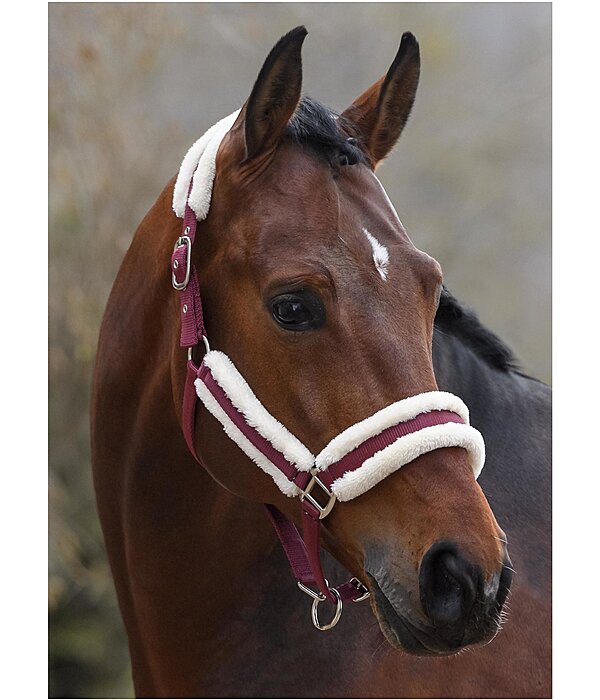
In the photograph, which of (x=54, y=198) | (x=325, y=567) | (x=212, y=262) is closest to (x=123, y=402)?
(x=212, y=262)

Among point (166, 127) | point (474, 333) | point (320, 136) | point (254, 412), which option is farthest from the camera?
point (166, 127)

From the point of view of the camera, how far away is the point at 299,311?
66.1 inches

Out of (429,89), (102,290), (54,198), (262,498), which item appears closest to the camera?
(262,498)

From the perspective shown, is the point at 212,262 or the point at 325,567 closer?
the point at 212,262

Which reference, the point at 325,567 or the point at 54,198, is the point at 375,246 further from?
the point at 54,198

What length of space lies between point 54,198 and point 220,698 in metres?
4.09

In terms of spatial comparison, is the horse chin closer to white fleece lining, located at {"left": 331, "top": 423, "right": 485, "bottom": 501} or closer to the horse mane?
white fleece lining, located at {"left": 331, "top": 423, "right": 485, "bottom": 501}

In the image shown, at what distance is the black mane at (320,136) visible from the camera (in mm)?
1874

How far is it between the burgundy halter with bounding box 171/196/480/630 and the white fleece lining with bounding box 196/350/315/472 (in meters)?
0.01

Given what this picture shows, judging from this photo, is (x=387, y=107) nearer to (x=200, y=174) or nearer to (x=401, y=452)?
(x=200, y=174)

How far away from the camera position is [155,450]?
2.19m

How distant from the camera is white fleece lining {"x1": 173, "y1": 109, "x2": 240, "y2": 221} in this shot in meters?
1.92

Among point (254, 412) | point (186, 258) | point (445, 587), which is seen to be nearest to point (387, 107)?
point (186, 258)

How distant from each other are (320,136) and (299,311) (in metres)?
0.48
